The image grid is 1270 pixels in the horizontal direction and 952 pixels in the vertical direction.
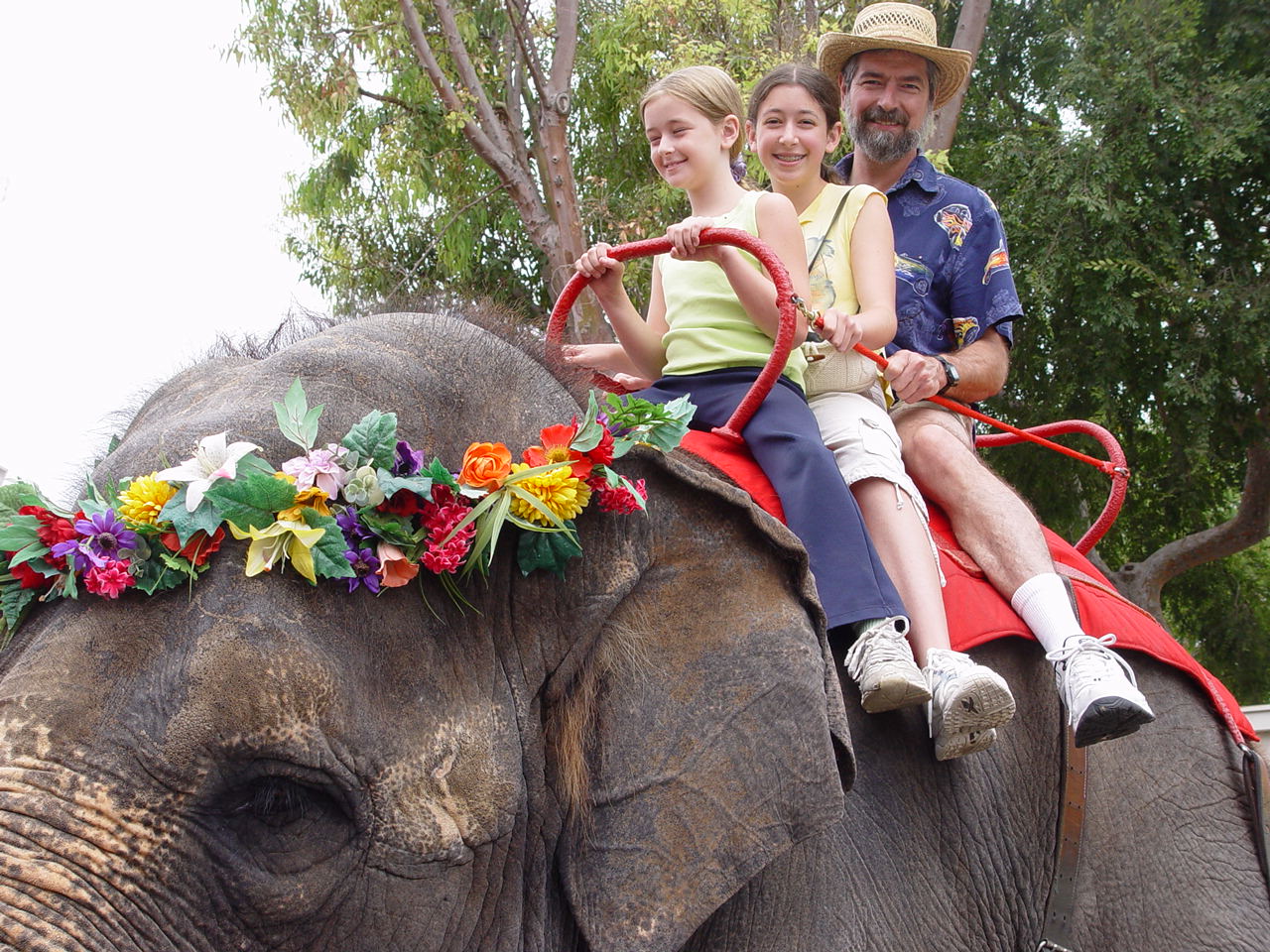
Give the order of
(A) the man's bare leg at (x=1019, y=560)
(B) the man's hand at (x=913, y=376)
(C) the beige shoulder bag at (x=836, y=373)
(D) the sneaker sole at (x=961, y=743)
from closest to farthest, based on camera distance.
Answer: (D) the sneaker sole at (x=961, y=743) → (A) the man's bare leg at (x=1019, y=560) → (C) the beige shoulder bag at (x=836, y=373) → (B) the man's hand at (x=913, y=376)

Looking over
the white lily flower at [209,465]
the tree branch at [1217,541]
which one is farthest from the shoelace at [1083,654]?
the tree branch at [1217,541]

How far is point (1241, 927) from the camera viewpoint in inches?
121

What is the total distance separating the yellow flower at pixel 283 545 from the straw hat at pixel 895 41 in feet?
9.38

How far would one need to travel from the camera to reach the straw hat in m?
4.16

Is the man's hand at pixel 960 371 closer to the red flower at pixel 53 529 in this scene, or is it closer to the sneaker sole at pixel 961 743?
the sneaker sole at pixel 961 743

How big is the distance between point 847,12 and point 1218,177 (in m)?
4.05

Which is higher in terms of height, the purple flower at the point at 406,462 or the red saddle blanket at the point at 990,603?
the purple flower at the point at 406,462

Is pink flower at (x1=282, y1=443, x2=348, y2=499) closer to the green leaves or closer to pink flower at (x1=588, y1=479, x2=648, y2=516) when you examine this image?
the green leaves

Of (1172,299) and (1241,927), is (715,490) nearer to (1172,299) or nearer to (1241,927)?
(1241,927)

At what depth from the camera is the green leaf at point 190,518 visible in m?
2.02

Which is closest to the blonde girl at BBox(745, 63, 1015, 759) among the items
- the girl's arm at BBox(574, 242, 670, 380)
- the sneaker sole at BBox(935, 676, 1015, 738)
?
the sneaker sole at BBox(935, 676, 1015, 738)

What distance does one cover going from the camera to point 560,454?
7.63 feet

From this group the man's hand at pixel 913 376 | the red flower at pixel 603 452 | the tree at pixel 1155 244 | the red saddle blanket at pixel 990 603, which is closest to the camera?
the red flower at pixel 603 452

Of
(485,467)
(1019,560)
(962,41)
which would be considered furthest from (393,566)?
(962,41)
